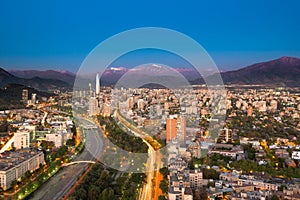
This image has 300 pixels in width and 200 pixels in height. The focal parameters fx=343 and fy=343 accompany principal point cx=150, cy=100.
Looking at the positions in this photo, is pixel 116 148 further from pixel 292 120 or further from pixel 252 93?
pixel 252 93

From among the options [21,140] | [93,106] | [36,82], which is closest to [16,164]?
[21,140]

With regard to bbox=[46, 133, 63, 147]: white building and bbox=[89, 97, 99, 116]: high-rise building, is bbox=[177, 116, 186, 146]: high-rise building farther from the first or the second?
bbox=[89, 97, 99, 116]: high-rise building

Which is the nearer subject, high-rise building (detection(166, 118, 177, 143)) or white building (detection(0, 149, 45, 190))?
white building (detection(0, 149, 45, 190))

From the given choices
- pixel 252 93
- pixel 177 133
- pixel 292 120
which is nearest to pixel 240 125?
pixel 292 120

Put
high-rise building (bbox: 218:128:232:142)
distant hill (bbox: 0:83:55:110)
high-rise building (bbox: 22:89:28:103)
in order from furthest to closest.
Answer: high-rise building (bbox: 22:89:28:103) < distant hill (bbox: 0:83:55:110) < high-rise building (bbox: 218:128:232:142)

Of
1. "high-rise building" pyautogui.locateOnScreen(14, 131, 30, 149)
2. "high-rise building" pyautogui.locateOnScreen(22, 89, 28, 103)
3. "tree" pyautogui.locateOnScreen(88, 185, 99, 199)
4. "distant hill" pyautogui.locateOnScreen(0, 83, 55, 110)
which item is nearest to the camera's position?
"tree" pyautogui.locateOnScreen(88, 185, 99, 199)

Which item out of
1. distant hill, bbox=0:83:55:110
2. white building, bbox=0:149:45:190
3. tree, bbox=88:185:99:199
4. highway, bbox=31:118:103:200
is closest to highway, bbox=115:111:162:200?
tree, bbox=88:185:99:199

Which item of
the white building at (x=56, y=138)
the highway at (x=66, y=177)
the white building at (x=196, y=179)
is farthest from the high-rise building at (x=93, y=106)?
the white building at (x=196, y=179)

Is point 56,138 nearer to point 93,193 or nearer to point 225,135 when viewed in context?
point 93,193
